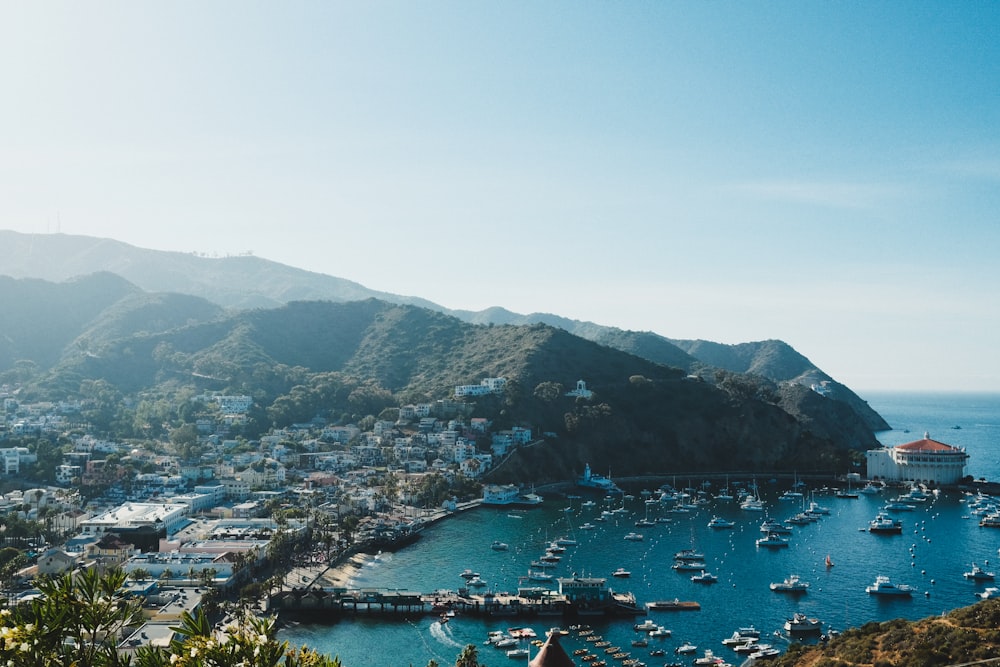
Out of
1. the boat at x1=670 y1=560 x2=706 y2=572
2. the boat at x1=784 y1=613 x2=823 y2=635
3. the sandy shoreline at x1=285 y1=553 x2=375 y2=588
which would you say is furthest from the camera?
the boat at x1=670 y1=560 x2=706 y2=572

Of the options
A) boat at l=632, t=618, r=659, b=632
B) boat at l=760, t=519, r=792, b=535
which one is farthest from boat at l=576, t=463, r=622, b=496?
boat at l=632, t=618, r=659, b=632

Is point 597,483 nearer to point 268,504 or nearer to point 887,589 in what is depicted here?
point 268,504

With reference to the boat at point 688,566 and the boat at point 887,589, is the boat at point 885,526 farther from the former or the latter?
the boat at point 688,566

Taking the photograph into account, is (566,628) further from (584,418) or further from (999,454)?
(999,454)

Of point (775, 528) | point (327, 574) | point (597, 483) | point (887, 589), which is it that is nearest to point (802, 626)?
point (887, 589)

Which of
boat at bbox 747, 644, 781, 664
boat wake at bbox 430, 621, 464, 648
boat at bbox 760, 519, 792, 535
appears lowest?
boat wake at bbox 430, 621, 464, 648

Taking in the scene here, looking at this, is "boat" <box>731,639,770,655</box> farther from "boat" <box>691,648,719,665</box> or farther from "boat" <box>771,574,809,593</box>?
"boat" <box>771,574,809,593</box>

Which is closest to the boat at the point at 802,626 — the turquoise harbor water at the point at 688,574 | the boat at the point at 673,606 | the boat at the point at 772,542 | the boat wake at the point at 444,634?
the turquoise harbor water at the point at 688,574
